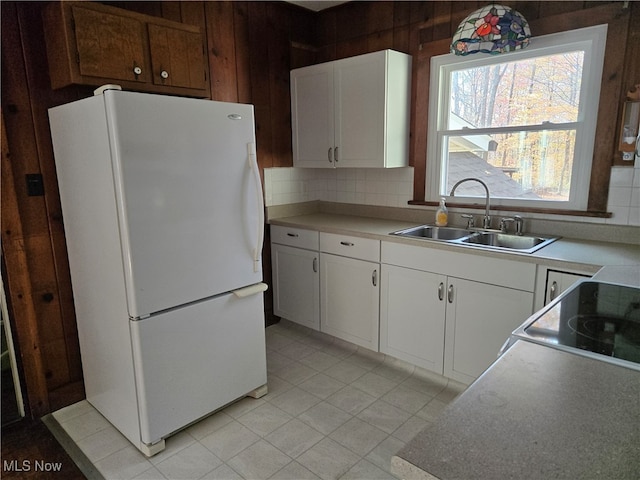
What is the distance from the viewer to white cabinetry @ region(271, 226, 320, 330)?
3.04 metres

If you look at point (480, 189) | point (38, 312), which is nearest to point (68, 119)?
point (38, 312)

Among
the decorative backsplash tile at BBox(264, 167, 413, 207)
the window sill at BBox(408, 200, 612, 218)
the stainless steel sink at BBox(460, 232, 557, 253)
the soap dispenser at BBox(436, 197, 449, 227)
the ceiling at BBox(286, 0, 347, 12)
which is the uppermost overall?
the ceiling at BBox(286, 0, 347, 12)

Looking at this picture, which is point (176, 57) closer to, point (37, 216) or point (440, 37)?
point (37, 216)

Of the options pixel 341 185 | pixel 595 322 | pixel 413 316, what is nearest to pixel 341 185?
pixel 341 185

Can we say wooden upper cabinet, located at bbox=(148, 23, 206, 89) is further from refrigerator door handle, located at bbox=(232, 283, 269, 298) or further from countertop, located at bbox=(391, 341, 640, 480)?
countertop, located at bbox=(391, 341, 640, 480)

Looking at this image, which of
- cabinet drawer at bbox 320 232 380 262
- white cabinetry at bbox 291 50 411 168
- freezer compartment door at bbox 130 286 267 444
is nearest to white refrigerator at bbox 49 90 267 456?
freezer compartment door at bbox 130 286 267 444

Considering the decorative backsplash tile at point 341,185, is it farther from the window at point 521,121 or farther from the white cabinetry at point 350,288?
the white cabinetry at point 350,288

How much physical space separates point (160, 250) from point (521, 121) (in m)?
2.22

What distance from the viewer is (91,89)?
228cm

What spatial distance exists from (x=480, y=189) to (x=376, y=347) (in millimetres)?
1269

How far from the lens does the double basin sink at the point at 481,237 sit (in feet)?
7.90

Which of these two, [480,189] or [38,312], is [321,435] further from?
[480,189]

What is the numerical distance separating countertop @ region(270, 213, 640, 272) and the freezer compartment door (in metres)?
0.83

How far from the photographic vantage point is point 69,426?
2.22m
